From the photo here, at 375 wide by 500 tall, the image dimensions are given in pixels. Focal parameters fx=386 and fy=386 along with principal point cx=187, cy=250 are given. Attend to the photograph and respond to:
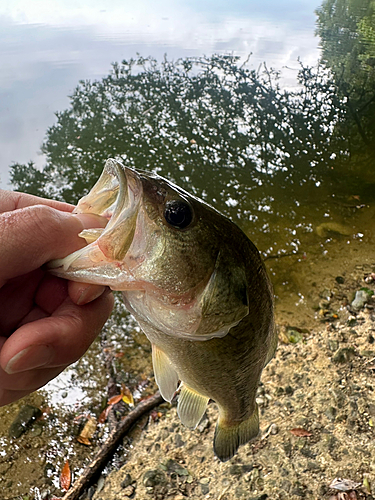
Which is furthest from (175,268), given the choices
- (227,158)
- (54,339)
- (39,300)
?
(227,158)

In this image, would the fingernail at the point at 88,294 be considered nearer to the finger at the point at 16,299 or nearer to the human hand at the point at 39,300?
the human hand at the point at 39,300

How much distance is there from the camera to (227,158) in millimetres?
6641

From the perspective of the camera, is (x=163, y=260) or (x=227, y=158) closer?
(x=163, y=260)

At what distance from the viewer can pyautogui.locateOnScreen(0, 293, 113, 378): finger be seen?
1148mm

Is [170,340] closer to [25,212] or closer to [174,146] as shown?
[25,212]

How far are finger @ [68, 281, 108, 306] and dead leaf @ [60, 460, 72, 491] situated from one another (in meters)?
2.37

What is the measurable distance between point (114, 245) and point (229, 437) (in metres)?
1.25

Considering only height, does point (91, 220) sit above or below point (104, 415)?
above

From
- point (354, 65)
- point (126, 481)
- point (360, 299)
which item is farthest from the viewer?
point (354, 65)

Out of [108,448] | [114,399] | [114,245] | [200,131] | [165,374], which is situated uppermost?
[114,245]

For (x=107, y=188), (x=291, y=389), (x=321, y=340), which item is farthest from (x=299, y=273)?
(x=107, y=188)

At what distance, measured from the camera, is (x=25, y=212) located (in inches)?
47.2

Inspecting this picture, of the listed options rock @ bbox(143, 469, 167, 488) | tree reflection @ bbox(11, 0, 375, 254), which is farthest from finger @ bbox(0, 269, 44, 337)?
tree reflection @ bbox(11, 0, 375, 254)

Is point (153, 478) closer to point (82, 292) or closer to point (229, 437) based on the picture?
point (229, 437)
